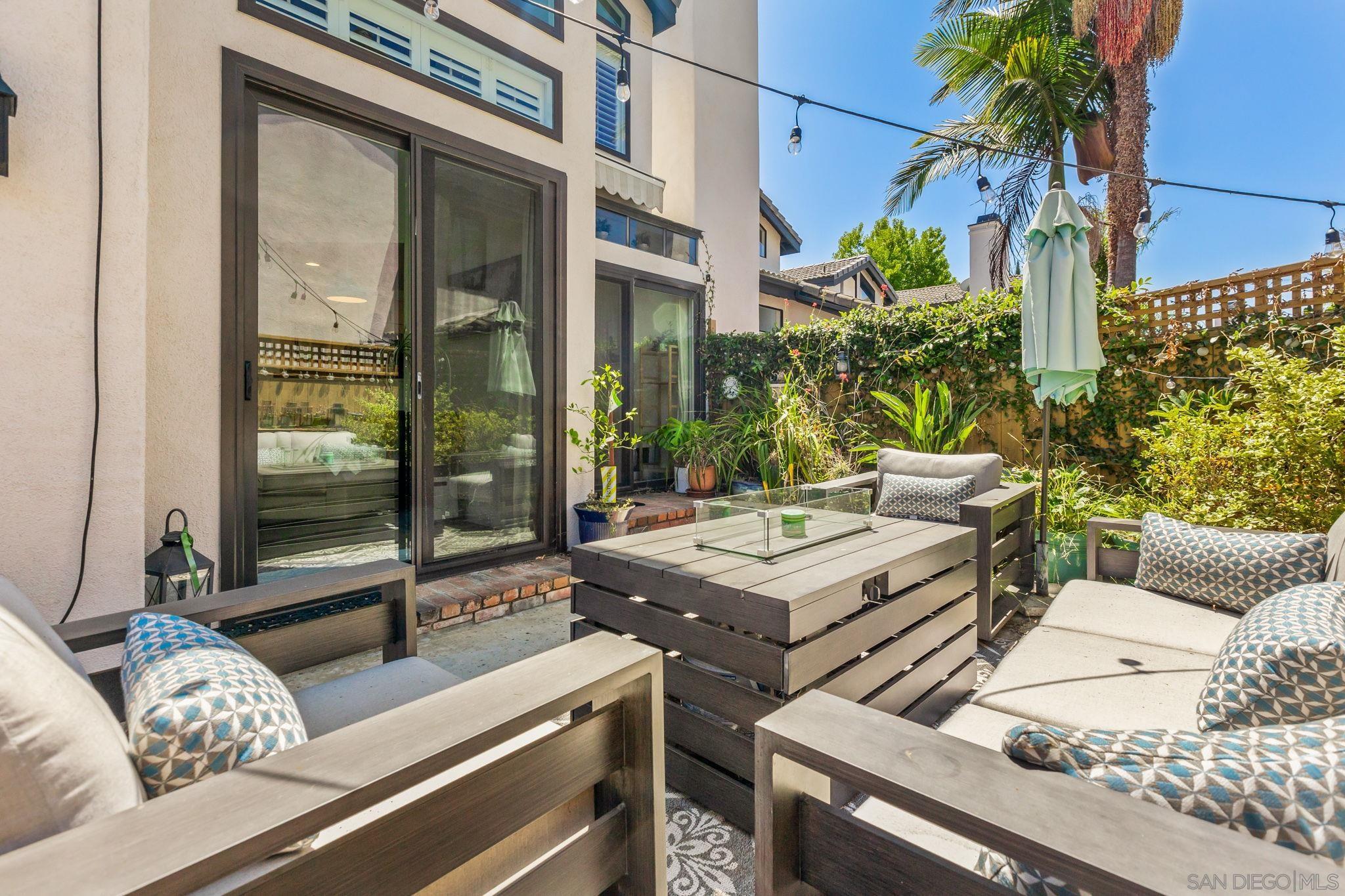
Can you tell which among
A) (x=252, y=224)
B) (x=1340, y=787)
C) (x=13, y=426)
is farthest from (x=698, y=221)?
(x=1340, y=787)

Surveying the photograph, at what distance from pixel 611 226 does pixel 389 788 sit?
544 cm

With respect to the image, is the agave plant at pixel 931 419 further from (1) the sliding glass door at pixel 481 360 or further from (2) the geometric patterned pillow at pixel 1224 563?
(1) the sliding glass door at pixel 481 360

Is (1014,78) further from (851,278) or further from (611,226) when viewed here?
(851,278)

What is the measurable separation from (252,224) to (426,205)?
2.92ft

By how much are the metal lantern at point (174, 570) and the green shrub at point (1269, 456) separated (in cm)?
453

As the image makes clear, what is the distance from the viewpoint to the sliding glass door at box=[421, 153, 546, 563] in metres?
3.47

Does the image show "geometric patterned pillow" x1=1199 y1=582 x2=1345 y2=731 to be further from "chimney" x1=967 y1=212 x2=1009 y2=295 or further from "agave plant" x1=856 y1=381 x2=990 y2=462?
"chimney" x1=967 y1=212 x2=1009 y2=295

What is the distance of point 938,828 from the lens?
1.20m

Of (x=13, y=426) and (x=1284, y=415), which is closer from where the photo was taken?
(x=13, y=426)

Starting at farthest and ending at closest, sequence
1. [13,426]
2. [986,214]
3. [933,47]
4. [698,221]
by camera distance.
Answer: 1. [986,214]
2. [933,47]
3. [698,221]
4. [13,426]

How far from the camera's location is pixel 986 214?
891 centimetres

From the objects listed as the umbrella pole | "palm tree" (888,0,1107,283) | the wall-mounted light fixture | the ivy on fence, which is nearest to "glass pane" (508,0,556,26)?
the wall-mounted light fixture

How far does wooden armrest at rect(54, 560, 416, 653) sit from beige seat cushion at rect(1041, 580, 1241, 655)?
7.11 feet

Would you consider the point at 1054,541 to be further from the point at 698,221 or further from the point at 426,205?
the point at 698,221
